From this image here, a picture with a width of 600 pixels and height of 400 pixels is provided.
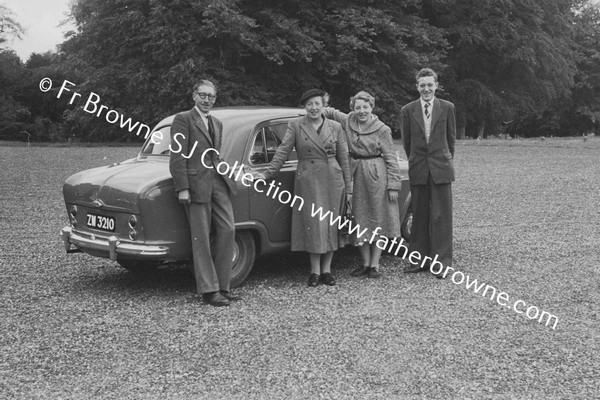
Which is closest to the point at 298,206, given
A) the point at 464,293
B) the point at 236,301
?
the point at 236,301

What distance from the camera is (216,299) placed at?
6371mm

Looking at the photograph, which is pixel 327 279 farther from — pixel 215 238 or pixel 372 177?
pixel 215 238

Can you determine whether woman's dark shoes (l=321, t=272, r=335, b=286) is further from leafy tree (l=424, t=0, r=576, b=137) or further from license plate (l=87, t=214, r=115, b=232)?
leafy tree (l=424, t=0, r=576, b=137)

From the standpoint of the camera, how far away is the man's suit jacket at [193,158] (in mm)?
6223

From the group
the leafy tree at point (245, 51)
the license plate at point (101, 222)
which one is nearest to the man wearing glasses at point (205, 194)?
the license plate at point (101, 222)

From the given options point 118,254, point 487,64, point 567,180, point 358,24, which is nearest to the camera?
point 118,254

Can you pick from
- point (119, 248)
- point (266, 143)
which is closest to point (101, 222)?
point (119, 248)

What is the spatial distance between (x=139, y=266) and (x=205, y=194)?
1.88 metres

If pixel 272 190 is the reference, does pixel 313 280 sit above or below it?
below

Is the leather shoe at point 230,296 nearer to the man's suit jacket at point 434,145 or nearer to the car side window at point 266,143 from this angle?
the car side window at point 266,143

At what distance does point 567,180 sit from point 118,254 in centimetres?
1343

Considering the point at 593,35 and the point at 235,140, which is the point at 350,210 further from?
the point at 593,35

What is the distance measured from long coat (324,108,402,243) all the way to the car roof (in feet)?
2.30

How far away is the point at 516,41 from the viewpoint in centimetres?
3969
